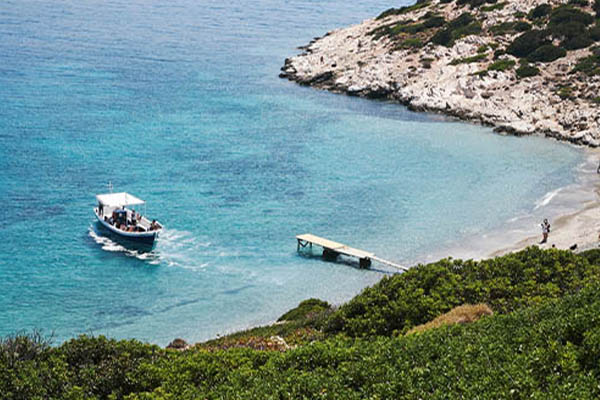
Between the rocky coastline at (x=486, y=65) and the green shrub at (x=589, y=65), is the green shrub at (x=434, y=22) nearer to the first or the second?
the rocky coastline at (x=486, y=65)

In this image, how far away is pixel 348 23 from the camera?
523 feet

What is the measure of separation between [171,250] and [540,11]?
76.4 meters

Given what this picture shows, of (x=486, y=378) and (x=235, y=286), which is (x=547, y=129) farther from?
(x=486, y=378)

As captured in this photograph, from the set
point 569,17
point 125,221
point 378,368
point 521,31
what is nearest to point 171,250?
point 125,221

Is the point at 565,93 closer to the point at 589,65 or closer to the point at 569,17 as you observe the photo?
the point at 589,65

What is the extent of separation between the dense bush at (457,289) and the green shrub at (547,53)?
69679 millimetres

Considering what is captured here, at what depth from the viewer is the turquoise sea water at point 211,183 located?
1583 inches

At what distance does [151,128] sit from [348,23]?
93.6 m

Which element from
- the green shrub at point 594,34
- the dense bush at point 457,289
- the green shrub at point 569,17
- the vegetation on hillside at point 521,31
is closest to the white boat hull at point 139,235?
the dense bush at point 457,289

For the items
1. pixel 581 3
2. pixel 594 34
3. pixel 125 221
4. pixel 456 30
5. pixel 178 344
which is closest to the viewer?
pixel 178 344

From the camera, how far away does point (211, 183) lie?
59719 mm

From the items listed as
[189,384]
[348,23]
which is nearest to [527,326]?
[189,384]

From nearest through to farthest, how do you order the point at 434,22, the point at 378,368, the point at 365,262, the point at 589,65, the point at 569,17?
the point at 378,368 < the point at 365,262 < the point at 589,65 < the point at 569,17 < the point at 434,22

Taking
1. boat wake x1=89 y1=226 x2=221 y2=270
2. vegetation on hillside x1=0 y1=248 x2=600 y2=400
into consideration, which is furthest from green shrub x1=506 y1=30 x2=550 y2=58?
Result: vegetation on hillside x1=0 y1=248 x2=600 y2=400
